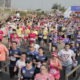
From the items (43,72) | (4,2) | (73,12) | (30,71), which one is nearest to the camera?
(43,72)

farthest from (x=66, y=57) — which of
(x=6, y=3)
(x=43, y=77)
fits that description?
(x=6, y=3)

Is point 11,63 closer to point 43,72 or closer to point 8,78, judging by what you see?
point 8,78

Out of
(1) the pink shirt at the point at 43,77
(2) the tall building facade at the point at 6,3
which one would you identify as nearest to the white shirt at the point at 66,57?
(1) the pink shirt at the point at 43,77

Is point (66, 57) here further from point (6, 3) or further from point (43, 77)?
point (6, 3)

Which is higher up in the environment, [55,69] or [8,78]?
[55,69]

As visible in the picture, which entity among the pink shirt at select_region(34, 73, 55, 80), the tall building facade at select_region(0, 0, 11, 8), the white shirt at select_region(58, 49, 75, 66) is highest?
the pink shirt at select_region(34, 73, 55, 80)

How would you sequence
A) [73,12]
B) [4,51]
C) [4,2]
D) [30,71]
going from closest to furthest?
[30,71] → [4,51] → [73,12] → [4,2]

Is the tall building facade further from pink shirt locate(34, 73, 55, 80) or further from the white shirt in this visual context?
pink shirt locate(34, 73, 55, 80)

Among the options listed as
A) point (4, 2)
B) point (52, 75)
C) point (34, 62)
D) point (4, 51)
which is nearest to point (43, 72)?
point (52, 75)

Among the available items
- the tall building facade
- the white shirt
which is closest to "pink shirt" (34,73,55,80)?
the white shirt

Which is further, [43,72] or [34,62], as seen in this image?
[34,62]

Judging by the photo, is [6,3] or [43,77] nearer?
[43,77]

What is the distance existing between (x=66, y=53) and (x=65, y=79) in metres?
2.20

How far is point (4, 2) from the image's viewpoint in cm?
8569
